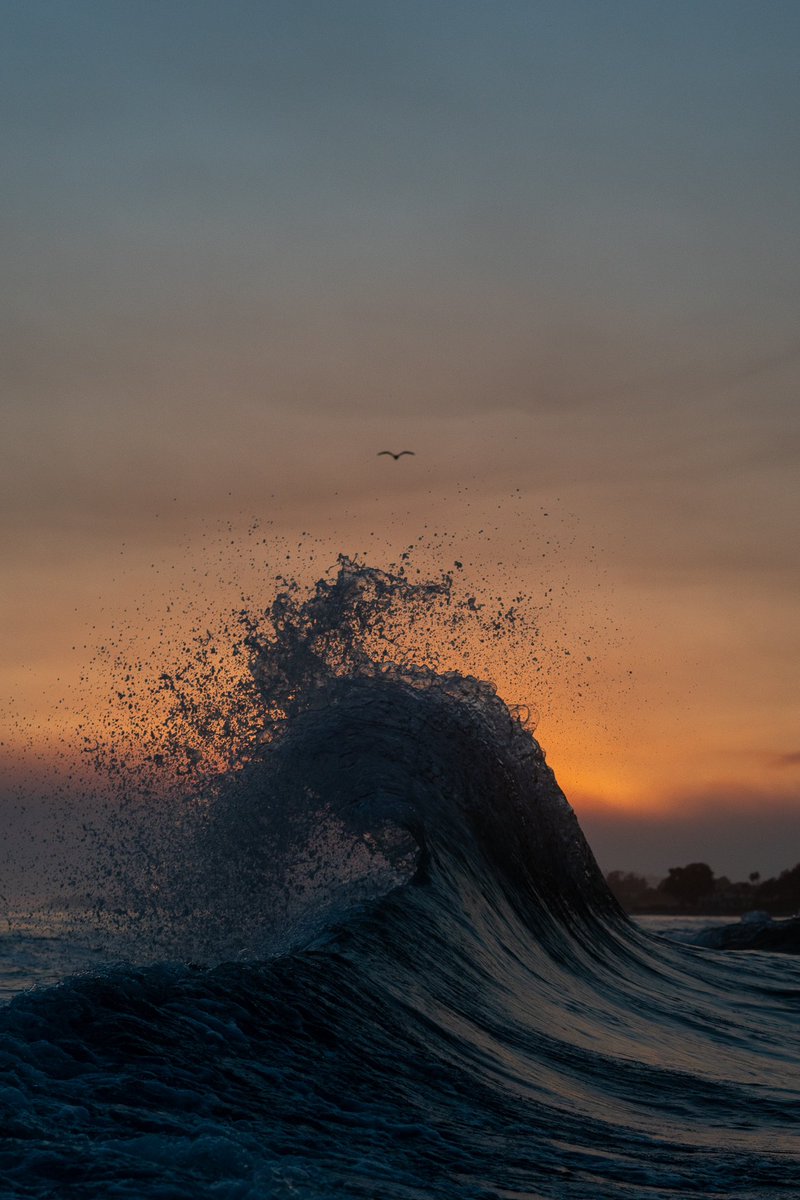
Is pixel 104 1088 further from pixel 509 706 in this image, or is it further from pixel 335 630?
pixel 509 706

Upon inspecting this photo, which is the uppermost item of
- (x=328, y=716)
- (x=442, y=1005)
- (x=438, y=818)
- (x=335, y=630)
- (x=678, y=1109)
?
(x=335, y=630)

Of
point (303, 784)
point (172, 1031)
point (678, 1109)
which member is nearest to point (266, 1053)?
point (172, 1031)

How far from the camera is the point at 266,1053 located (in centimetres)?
614

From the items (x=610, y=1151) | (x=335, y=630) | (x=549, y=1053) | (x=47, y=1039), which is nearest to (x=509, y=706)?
(x=335, y=630)

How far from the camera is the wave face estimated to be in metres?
4.90

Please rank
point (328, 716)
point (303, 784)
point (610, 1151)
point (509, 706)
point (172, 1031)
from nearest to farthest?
point (172, 1031)
point (610, 1151)
point (303, 784)
point (328, 716)
point (509, 706)

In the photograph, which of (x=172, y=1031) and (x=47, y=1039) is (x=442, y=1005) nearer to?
(x=172, y=1031)

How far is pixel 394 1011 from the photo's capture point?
8055 millimetres

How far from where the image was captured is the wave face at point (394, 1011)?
4.90 m

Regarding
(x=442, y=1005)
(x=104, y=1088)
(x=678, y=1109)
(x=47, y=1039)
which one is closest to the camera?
(x=104, y=1088)

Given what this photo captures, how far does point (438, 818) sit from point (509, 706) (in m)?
3.69

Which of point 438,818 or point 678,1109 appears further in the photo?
point 438,818

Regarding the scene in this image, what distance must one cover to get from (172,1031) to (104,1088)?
86cm

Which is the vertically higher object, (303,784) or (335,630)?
(335,630)
